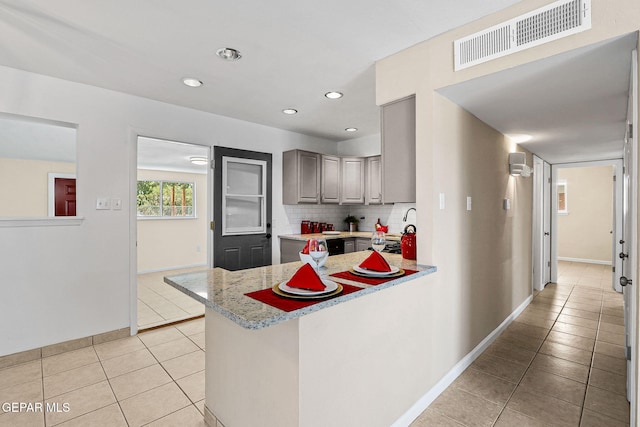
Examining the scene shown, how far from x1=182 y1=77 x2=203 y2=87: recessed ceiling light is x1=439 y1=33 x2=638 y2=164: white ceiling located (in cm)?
208

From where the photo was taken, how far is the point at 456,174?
234cm

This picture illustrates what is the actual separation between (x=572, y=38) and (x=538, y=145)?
270cm

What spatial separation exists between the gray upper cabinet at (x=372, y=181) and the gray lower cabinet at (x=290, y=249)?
1358mm

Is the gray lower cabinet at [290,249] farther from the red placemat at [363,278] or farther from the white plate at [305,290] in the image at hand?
the white plate at [305,290]

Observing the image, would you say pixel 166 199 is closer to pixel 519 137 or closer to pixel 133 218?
pixel 133 218

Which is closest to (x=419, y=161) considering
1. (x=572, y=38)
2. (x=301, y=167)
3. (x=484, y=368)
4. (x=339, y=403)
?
(x=572, y=38)

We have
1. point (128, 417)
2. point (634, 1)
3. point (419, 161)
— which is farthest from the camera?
point (419, 161)

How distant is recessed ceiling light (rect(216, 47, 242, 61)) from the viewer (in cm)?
221

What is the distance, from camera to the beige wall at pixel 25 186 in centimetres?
559

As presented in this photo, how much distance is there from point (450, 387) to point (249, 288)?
171cm

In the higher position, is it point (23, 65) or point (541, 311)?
point (23, 65)

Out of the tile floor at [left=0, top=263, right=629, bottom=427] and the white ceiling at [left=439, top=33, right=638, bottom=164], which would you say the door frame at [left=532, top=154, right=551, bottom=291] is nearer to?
the white ceiling at [left=439, top=33, right=638, bottom=164]

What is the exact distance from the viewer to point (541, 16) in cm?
160

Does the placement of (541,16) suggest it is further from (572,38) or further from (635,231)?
(635,231)
